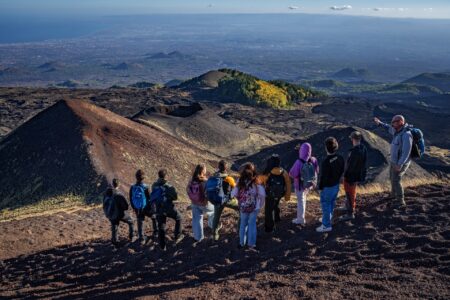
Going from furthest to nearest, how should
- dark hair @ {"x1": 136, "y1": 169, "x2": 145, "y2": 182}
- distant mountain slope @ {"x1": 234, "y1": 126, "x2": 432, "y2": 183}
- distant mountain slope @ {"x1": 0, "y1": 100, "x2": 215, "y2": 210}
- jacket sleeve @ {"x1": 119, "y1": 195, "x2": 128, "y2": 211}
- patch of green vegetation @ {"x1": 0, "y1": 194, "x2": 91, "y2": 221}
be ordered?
distant mountain slope @ {"x1": 234, "y1": 126, "x2": 432, "y2": 183} → distant mountain slope @ {"x1": 0, "y1": 100, "x2": 215, "y2": 210} → patch of green vegetation @ {"x1": 0, "y1": 194, "x2": 91, "y2": 221} → jacket sleeve @ {"x1": 119, "y1": 195, "x2": 128, "y2": 211} → dark hair @ {"x1": 136, "y1": 169, "x2": 145, "y2": 182}

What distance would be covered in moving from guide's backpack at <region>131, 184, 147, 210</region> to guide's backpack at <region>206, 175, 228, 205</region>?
162cm

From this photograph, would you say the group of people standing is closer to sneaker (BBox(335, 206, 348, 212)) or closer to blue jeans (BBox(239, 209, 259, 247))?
blue jeans (BBox(239, 209, 259, 247))

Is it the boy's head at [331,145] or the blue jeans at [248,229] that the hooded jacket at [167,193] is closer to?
the blue jeans at [248,229]

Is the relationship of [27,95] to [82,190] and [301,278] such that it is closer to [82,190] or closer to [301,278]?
[82,190]


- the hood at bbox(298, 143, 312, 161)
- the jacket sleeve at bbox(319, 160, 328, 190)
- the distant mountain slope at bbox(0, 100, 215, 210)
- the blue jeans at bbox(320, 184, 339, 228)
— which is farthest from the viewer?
the distant mountain slope at bbox(0, 100, 215, 210)

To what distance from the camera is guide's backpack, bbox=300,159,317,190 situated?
10336 mm

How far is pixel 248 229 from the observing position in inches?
406

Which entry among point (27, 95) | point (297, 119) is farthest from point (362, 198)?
point (27, 95)

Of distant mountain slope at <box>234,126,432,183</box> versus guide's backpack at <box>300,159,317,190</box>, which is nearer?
guide's backpack at <box>300,159,317,190</box>

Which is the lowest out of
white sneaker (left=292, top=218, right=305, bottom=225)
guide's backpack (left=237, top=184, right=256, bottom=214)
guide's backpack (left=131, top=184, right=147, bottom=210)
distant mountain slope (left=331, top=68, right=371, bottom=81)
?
distant mountain slope (left=331, top=68, right=371, bottom=81)

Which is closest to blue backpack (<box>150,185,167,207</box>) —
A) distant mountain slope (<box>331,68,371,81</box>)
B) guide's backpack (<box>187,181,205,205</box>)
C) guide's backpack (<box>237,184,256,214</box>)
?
guide's backpack (<box>187,181,205,205</box>)

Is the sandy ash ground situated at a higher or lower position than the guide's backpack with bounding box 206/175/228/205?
lower

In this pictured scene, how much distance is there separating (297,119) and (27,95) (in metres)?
34.0

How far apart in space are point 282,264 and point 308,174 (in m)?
2.00
